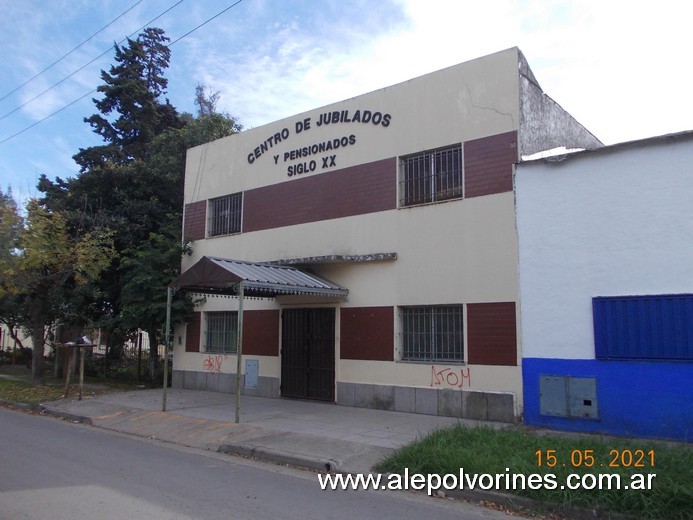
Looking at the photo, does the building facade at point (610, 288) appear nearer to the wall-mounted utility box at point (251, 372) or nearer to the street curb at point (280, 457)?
the street curb at point (280, 457)

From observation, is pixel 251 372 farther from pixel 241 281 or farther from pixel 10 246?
pixel 10 246

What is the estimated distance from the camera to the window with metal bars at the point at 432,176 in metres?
11.7

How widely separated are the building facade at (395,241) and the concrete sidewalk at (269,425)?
31.4 inches

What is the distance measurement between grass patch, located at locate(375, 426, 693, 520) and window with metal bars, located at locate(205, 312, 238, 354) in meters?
9.05

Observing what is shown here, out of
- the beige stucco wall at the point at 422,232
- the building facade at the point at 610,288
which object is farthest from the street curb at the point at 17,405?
the building facade at the point at 610,288

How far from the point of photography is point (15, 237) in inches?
644

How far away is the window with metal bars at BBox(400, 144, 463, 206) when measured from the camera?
11.7 metres

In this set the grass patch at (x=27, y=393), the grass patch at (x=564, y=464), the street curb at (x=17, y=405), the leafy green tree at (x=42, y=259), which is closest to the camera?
the grass patch at (x=564, y=464)

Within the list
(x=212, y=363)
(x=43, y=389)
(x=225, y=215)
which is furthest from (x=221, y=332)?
(x=43, y=389)

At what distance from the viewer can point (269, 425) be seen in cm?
1027

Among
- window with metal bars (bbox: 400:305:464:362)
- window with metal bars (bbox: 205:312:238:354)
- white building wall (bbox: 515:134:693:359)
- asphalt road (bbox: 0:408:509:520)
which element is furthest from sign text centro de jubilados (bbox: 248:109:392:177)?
asphalt road (bbox: 0:408:509:520)

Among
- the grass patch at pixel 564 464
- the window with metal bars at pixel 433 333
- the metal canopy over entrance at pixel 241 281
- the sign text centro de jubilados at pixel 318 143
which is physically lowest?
the grass patch at pixel 564 464

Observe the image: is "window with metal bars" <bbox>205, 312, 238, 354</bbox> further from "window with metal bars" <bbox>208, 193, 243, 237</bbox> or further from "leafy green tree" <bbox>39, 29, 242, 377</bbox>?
"window with metal bars" <bbox>208, 193, 243, 237</bbox>

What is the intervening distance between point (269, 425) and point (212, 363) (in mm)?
6292
